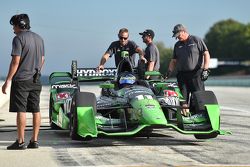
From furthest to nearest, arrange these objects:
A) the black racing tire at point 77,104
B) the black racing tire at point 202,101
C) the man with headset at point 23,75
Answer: the black racing tire at point 202,101 < the black racing tire at point 77,104 < the man with headset at point 23,75

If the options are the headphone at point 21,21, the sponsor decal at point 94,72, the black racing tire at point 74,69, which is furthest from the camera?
the black racing tire at point 74,69

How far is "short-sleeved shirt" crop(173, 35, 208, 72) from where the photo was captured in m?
12.4

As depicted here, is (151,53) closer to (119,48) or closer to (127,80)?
(119,48)

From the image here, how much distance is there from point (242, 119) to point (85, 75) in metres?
3.93

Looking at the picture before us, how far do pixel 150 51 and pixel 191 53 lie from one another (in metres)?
2.38

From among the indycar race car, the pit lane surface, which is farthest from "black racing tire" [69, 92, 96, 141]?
the pit lane surface

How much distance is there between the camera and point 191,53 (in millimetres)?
12359

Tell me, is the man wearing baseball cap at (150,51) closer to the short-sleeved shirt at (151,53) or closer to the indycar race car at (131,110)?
the short-sleeved shirt at (151,53)

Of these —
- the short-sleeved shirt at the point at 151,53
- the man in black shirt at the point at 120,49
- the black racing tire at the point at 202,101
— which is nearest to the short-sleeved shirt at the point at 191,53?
the man in black shirt at the point at 120,49

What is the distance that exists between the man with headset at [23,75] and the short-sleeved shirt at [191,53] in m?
3.42

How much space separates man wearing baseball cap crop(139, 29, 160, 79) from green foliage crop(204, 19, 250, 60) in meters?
120

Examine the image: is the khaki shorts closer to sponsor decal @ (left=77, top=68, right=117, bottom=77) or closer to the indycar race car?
the indycar race car

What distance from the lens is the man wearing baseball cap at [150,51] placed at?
1463cm

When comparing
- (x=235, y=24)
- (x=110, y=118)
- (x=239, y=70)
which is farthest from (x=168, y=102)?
(x=235, y=24)
